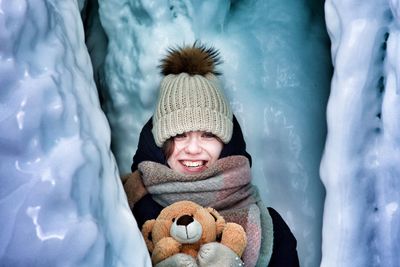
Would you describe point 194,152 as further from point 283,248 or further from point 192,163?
point 283,248

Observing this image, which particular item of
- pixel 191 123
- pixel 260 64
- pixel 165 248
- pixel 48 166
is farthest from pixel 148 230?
pixel 260 64

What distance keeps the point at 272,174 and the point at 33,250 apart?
73 cm

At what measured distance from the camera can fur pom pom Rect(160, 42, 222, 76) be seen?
5.24 feet

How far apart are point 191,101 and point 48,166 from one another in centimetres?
46

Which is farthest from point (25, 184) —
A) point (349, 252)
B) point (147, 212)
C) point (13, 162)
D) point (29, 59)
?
point (349, 252)

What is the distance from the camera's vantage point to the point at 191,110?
4.91ft

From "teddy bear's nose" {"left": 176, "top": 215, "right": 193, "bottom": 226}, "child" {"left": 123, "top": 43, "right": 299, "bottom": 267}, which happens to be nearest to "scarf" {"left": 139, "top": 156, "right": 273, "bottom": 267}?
"child" {"left": 123, "top": 43, "right": 299, "bottom": 267}

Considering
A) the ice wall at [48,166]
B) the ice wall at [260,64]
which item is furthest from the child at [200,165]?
the ice wall at [48,166]

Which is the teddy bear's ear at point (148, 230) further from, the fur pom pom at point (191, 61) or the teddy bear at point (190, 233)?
the fur pom pom at point (191, 61)

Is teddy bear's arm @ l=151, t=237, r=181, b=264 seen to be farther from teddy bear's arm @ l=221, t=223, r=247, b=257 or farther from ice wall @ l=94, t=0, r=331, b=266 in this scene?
ice wall @ l=94, t=0, r=331, b=266

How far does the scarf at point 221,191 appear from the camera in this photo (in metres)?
1.44

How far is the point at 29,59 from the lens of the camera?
3.81 feet

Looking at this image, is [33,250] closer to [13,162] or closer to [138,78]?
[13,162]

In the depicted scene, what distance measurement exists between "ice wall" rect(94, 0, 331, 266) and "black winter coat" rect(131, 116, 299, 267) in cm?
11
